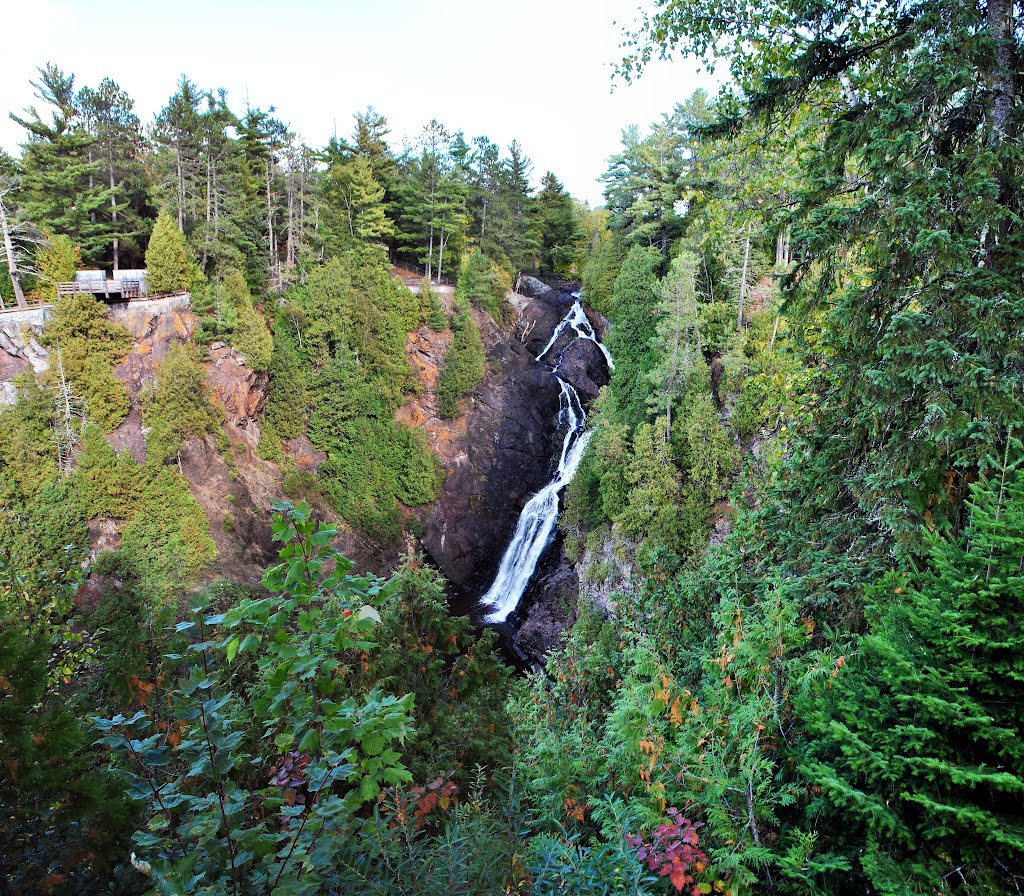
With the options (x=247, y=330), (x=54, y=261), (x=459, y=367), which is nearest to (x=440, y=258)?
(x=459, y=367)

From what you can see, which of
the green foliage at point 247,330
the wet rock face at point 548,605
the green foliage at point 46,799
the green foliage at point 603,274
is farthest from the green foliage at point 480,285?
the green foliage at point 46,799

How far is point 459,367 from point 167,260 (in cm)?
1255

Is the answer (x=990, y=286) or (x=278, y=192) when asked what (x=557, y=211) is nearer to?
(x=278, y=192)

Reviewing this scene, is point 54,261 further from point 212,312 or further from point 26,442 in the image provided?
point 26,442

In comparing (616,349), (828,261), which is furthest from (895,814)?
(616,349)

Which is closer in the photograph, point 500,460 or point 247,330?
point 247,330

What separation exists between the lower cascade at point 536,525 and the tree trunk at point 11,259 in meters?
19.9

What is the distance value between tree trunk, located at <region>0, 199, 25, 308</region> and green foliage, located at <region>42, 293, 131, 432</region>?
92.9 inches

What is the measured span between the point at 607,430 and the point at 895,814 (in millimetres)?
15615

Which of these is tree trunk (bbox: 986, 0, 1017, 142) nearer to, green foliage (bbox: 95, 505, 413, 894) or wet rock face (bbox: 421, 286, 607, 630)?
green foliage (bbox: 95, 505, 413, 894)

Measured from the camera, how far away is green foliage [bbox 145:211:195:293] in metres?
21.0

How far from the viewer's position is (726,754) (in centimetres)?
318

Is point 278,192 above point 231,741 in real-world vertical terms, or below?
above

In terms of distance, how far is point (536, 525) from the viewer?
23.0 m
